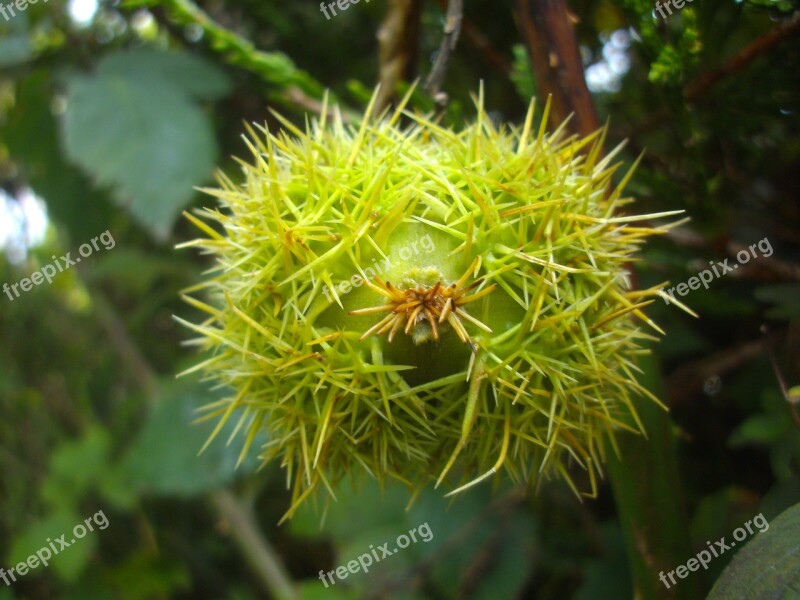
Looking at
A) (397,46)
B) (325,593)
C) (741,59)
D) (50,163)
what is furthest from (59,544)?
(741,59)

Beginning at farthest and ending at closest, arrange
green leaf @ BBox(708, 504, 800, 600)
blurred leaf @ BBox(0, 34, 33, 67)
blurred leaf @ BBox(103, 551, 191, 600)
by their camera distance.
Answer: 1. blurred leaf @ BBox(103, 551, 191, 600)
2. blurred leaf @ BBox(0, 34, 33, 67)
3. green leaf @ BBox(708, 504, 800, 600)

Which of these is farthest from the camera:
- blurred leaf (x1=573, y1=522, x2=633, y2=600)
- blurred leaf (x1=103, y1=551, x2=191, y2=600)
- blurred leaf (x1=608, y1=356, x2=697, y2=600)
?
blurred leaf (x1=103, y1=551, x2=191, y2=600)

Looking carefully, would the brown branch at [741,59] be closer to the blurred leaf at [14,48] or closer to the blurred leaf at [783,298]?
the blurred leaf at [783,298]

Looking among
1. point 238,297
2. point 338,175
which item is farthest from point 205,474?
point 338,175

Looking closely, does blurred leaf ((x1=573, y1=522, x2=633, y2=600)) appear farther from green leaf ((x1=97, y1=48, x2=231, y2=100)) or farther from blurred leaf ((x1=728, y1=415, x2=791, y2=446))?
green leaf ((x1=97, y1=48, x2=231, y2=100))

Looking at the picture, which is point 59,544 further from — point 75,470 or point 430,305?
point 430,305

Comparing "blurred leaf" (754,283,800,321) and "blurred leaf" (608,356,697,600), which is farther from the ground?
"blurred leaf" (754,283,800,321)

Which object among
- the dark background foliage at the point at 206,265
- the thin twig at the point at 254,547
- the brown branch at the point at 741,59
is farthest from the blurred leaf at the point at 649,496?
the thin twig at the point at 254,547

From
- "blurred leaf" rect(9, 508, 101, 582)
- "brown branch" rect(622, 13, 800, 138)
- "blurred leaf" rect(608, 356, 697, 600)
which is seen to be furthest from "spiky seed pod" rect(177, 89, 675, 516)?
"blurred leaf" rect(9, 508, 101, 582)
